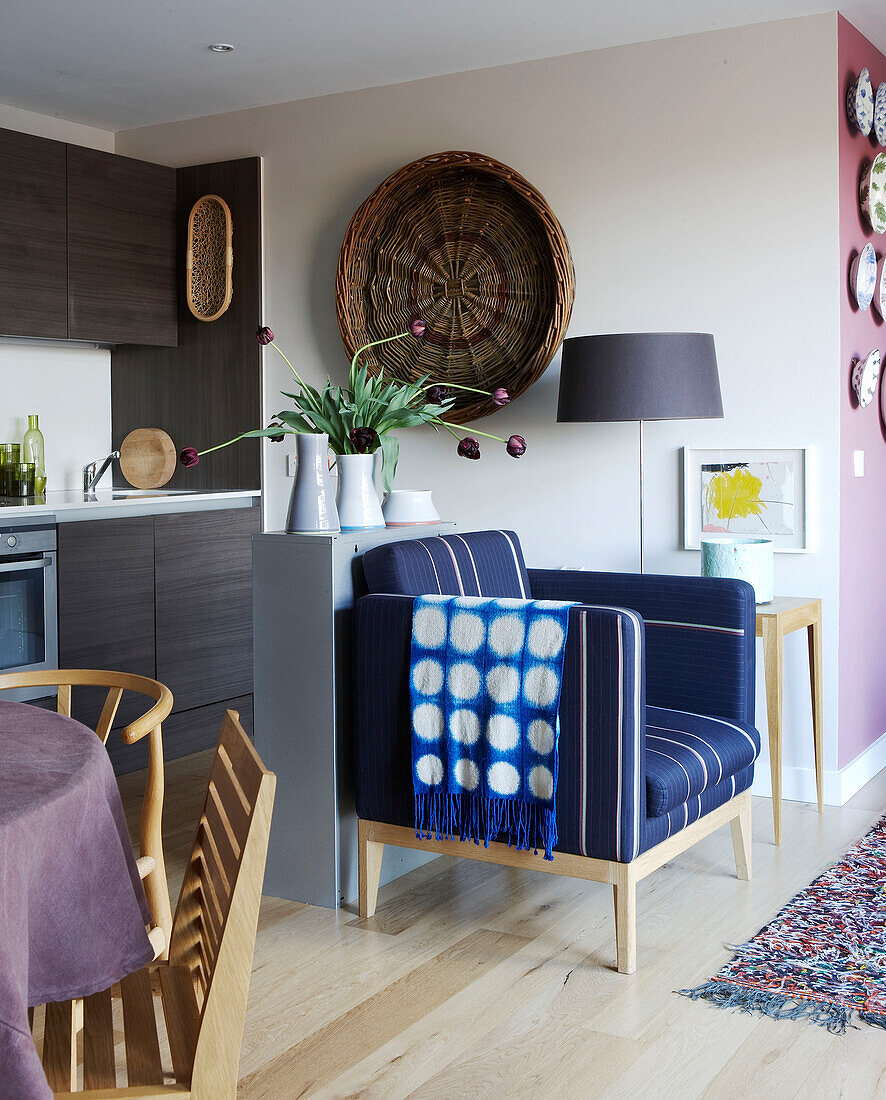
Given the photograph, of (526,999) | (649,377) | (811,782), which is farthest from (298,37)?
(526,999)

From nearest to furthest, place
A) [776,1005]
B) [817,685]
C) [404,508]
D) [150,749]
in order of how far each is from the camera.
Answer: [150,749]
[776,1005]
[404,508]
[817,685]

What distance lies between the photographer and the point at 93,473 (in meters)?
4.77

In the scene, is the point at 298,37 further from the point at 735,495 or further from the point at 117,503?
the point at 735,495

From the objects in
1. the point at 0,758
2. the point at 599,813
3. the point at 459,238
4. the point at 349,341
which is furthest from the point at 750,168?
the point at 0,758

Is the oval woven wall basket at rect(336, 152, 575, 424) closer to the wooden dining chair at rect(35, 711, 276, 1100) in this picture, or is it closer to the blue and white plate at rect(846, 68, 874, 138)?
the blue and white plate at rect(846, 68, 874, 138)

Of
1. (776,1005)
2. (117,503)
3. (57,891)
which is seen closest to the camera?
(57,891)

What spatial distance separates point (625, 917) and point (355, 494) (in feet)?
4.03

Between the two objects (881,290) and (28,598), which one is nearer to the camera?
(28,598)

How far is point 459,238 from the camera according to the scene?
4246mm

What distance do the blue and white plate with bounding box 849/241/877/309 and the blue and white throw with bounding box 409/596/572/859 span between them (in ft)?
6.10

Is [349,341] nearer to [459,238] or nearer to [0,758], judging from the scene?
[459,238]

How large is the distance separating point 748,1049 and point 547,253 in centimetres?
274

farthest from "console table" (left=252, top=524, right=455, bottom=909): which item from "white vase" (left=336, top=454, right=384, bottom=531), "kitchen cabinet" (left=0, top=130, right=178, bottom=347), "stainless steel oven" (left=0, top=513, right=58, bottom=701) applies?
"kitchen cabinet" (left=0, top=130, right=178, bottom=347)

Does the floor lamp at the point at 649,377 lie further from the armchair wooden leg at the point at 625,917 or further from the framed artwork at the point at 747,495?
the armchair wooden leg at the point at 625,917
